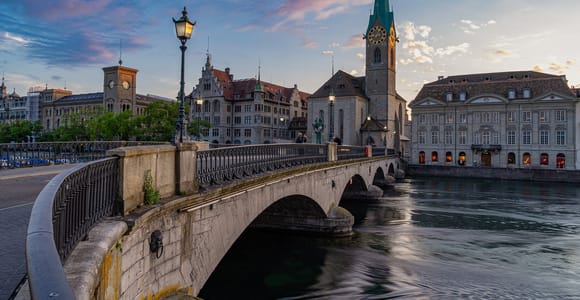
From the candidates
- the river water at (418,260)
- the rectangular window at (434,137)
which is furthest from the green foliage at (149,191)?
the rectangular window at (434,137)

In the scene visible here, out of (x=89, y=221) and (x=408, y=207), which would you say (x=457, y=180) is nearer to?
(x=408, y=207)

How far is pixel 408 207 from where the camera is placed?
1303 inches

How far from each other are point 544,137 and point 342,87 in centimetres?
3300

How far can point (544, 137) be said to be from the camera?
6047 centimetres

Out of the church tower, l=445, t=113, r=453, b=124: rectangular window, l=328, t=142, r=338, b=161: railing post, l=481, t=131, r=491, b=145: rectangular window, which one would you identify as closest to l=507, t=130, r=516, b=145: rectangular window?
l=481, t=131, r=491, b=145: rectangular window

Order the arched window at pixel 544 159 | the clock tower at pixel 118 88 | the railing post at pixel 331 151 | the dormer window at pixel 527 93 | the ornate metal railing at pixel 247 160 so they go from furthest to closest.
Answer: the clock tower at pixel 118 88 < the dormer window at pixel 527 93 < the arched window at pixel 544 159 < the railing post at pixel 331 151 < the ornate metal railing at pixel 247 160

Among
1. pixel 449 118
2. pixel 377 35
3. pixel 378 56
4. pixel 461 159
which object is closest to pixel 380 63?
pixel 378 56

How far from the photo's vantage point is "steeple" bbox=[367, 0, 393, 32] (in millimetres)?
77812

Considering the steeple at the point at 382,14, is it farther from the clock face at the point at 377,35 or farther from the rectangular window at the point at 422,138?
the rectangular window at the point at 422,138

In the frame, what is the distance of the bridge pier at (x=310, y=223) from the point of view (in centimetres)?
2198

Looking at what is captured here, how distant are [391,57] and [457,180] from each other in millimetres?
31368

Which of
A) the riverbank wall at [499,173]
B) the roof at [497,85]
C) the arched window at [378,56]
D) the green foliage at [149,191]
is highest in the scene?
the arched window at [378,56]

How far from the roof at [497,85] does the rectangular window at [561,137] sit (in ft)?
17.8

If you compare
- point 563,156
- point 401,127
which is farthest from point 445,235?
point 401,127
